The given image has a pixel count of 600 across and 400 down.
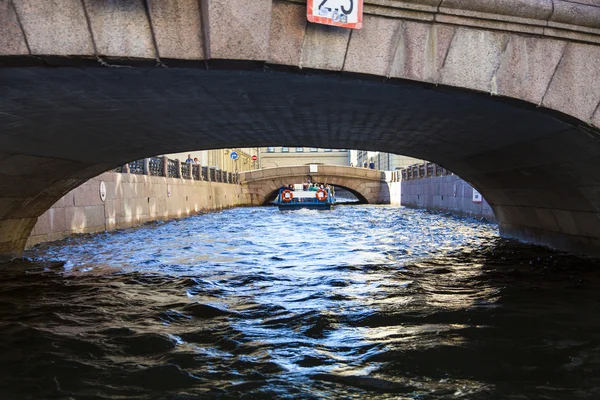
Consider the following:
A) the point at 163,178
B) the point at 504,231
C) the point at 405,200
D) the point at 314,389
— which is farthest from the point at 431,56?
the point at 405,200

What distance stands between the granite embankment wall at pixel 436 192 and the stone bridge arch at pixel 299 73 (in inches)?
490

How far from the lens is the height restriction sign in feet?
12.6

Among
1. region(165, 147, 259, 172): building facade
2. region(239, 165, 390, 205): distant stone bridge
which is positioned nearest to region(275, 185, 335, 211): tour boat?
region(165, 147, 259, 172): building facade

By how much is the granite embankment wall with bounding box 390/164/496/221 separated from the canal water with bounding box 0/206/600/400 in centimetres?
1007

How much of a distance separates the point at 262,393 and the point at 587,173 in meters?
4.85

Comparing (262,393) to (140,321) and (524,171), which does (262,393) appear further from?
(524,171)

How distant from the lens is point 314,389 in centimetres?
348

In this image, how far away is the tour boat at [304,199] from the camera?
101 ft

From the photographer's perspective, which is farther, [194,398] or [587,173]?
[587,173]

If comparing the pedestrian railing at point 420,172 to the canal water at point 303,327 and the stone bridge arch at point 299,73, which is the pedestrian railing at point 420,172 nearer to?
the canal water at point 303,327

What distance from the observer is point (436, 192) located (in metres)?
25.6

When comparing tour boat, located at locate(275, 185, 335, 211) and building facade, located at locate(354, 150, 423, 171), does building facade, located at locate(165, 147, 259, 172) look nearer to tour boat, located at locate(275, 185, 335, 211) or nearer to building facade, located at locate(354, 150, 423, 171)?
tour boat, located at locate(275, 185, 335, 211)

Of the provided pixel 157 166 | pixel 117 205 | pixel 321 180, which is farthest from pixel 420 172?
pixel 117 205

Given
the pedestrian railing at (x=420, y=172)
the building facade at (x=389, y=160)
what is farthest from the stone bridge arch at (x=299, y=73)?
the building facade at (x=389, y=160)
